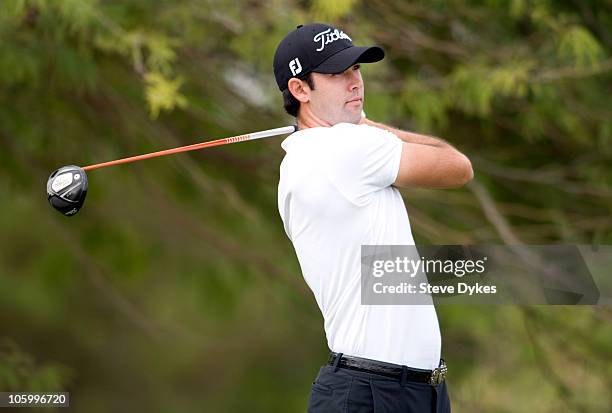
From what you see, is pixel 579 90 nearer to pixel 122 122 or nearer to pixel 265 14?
pixel 265 14

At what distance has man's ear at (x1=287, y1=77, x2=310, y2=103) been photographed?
2.98 metres

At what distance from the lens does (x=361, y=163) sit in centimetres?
278

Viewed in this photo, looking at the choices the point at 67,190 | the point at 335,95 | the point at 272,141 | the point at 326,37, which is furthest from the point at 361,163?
the point at 272,141

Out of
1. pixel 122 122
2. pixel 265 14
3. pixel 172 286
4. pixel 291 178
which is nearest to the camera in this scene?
pixel 291 178

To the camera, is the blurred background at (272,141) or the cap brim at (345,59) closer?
the cap brim at (345,59)

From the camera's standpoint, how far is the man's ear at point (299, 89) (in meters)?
2.98

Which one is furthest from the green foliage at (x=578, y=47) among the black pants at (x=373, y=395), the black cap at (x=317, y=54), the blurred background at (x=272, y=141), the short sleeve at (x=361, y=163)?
the black pants at (x=373, y=395)

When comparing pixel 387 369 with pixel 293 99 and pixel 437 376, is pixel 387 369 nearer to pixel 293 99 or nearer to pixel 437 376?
pixel 437 376

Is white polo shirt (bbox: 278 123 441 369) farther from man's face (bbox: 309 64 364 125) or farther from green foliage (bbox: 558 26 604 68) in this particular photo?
green foliage (bbox: 558 26 604 68)

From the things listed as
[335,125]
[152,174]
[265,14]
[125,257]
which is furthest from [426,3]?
[335,125]

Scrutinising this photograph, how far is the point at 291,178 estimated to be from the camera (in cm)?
282

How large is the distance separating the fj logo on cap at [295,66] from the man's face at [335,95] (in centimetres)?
4

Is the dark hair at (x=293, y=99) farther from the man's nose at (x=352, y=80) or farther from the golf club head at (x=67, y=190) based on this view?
the golf club head at (x=67, y=190)

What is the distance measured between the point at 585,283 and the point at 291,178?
191 cm
